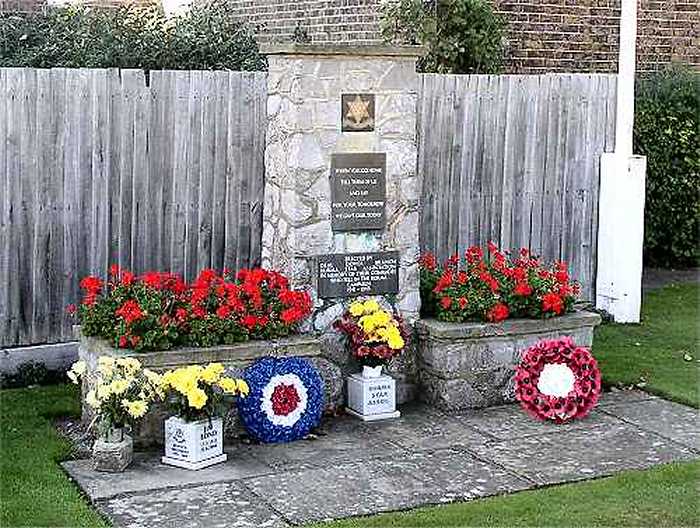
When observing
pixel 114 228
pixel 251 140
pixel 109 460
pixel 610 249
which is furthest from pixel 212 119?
pixel 610 249

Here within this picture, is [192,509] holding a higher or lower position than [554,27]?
lower

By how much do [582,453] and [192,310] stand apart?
2.28m

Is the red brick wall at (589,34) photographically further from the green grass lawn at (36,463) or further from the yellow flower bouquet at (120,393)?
the yellow flower bouquet at (120,393)

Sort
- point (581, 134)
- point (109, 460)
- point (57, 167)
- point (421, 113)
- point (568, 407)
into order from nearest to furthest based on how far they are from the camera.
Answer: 1. point (109, 460)
2. point (568, 407)
3. point (57, 167)
4. point (421, 113)
5. point (581, 134)

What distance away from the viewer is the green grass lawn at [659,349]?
8.17 m

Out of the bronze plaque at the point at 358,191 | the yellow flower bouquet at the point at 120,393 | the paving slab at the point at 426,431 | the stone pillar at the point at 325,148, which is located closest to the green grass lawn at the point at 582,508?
the paving slab at the point at 426,431

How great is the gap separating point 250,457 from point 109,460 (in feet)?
2.55

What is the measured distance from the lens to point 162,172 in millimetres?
8398

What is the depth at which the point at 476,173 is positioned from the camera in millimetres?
9656

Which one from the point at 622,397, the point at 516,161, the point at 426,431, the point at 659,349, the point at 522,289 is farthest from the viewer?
the point at 516,161

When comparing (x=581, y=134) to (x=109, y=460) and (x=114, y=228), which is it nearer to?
(x=114, y=228)

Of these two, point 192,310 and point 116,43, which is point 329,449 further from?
point 116,43

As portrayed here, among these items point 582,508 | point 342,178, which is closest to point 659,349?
point 342,178

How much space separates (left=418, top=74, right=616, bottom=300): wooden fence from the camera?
372 inches
